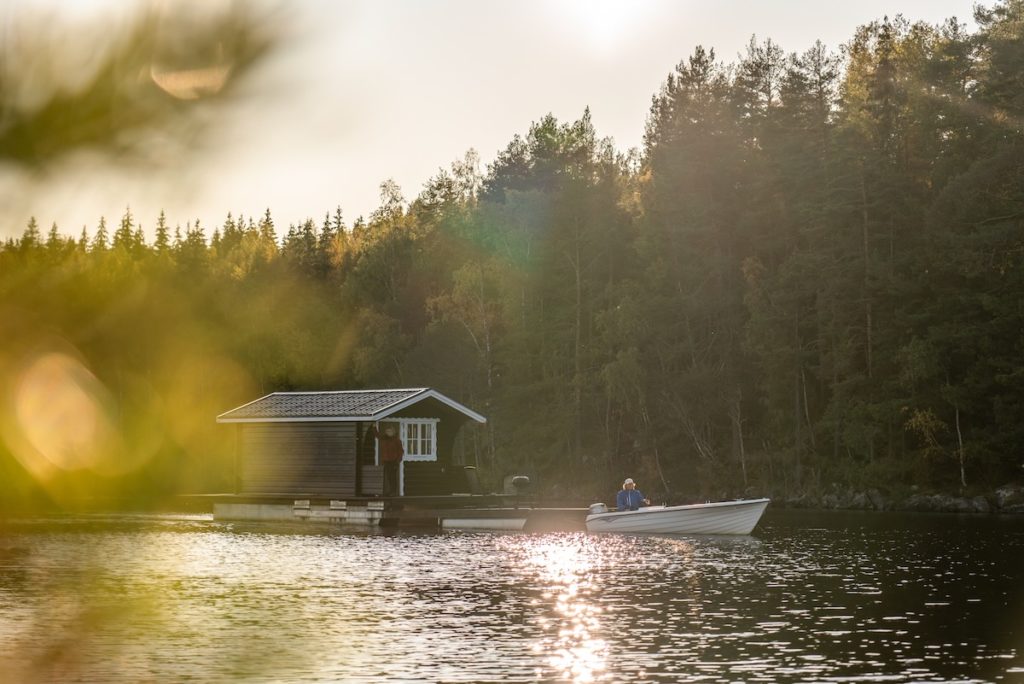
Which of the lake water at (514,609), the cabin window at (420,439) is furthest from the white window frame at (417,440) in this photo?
the lake water at (514,609)

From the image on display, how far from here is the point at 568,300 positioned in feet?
256

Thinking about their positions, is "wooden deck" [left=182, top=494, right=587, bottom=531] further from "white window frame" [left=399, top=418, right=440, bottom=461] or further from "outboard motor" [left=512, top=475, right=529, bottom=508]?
"white window frame" [left=399, top=418, right=440, bottom=461]

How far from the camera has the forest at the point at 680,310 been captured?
56.8m

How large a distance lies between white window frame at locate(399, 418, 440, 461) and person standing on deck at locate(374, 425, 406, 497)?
827mm

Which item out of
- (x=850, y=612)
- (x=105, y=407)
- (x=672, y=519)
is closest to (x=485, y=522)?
(x=672, y=519)

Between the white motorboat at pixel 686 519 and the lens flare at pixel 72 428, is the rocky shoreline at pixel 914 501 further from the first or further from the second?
the lens flare at pixel 72 428

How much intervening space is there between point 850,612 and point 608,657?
6978 mm

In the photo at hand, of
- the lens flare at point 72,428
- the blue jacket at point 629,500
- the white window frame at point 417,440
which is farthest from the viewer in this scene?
the lens flare at point 72,428

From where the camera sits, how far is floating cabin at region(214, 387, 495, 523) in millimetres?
47312

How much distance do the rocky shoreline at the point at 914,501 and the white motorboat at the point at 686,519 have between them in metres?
17.1

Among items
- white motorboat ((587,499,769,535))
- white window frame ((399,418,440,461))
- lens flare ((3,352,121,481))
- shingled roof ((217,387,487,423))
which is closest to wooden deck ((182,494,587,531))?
white window frame ((399,418,440,461))

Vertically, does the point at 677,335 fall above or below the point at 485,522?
above

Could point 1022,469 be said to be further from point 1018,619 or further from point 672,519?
point 1018,619

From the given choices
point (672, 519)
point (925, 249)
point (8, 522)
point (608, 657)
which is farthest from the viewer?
point (925, 249)
